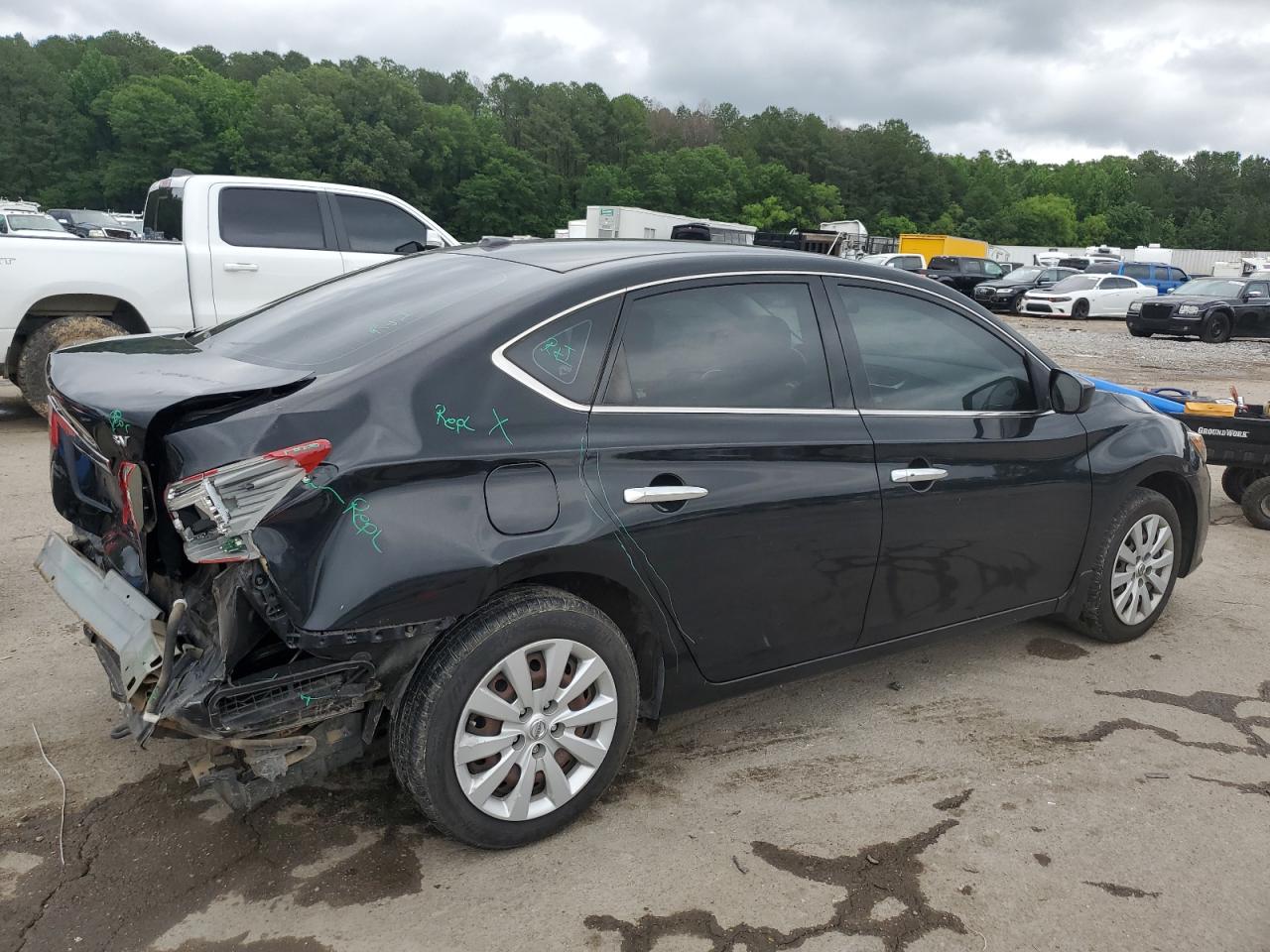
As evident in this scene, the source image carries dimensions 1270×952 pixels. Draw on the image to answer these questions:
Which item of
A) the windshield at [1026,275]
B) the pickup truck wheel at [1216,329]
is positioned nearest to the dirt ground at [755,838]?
the pickup truck wheel at [1216,329]

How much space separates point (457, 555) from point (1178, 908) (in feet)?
7.13

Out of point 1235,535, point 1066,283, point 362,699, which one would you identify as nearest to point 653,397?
point 362,699

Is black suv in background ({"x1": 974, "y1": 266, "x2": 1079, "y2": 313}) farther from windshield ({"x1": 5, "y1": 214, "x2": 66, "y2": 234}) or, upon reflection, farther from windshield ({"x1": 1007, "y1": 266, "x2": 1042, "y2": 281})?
windshield ({"x1": 5, "y1": 214, "x2": 66, "y2": 234})

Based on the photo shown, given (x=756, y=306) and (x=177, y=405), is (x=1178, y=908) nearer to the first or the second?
(x=756, y=306)

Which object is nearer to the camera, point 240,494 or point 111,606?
point 240,494

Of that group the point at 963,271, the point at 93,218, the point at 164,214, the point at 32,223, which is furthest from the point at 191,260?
the point at 93,218

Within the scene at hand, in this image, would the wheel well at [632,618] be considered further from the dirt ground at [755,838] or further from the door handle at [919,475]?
the door handle at [919,475]

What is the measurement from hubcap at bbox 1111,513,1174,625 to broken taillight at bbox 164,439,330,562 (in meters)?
3.49

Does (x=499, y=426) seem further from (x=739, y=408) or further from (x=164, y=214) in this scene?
(x=164, y=214)

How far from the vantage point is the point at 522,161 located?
8756 centimetres

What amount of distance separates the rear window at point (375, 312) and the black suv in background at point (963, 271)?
3081 cm

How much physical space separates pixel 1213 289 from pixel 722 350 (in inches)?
1005

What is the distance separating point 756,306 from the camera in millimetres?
3377

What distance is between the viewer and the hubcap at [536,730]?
273cm
